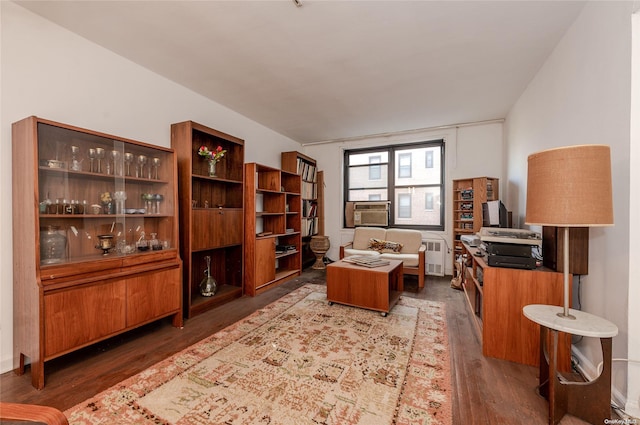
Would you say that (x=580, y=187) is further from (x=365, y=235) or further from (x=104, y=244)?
(x=365, y=235)

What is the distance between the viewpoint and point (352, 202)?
17.5 feet

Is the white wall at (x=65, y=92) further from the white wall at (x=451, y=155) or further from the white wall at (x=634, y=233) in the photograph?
the white wall at (x=634, y=233)

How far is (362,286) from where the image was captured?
2879 millimetres

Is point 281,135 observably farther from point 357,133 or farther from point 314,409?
point 314,409

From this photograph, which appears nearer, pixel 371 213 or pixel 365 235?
pixel 365 235

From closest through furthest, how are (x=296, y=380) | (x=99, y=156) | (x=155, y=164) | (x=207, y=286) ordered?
(x=296, y=380) < (x=99, y=156) < (x=155, y=164) < (x=207, y=286)

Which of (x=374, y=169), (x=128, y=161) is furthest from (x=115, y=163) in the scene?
(x=374, y=169)

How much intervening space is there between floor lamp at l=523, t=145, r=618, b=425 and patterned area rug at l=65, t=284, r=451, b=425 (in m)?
0.62

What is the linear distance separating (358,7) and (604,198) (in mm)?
1895

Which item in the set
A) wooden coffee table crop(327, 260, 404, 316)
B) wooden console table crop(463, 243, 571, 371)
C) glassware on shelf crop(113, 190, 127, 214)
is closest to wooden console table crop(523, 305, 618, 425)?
wooden console table crop(463, 243, 571, 371)

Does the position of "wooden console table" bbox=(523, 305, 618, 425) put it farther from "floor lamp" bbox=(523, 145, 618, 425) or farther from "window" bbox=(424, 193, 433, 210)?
"window" bbox=(424, 193, 433, 210)

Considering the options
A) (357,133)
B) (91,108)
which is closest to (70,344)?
(91,108)

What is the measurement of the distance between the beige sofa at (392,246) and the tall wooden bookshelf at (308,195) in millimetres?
956

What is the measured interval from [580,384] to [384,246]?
3104 millimetres
